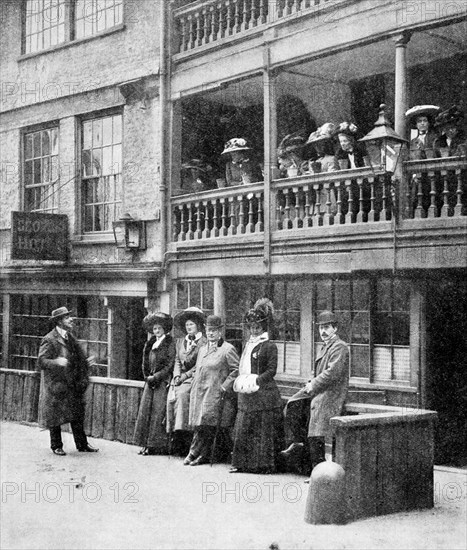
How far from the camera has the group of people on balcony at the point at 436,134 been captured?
1001 cm

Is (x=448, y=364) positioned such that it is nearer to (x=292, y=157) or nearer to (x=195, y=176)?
(x=292, y=157)

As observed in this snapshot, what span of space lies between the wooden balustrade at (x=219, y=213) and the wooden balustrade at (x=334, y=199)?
0.48 m

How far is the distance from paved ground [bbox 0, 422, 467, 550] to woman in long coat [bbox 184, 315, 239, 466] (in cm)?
31

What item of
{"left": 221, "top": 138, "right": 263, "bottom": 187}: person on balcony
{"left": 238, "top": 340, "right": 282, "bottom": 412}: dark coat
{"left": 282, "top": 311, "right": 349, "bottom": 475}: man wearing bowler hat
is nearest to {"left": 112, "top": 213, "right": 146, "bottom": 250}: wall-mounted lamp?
{"left": 221, "top": 138, "right": 263, "bottom": 187}: person on balcony

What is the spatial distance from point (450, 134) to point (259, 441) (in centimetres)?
421

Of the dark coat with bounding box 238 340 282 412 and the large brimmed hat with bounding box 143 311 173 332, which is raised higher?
the large brimmed hat with bounding box 143 311 173 332

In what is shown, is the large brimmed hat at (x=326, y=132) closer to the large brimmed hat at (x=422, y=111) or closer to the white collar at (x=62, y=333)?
the large brimmed hat at (x=422, y=111)

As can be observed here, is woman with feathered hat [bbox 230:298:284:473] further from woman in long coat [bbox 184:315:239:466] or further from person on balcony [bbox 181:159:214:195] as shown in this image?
person on balcony [bbox 181:159:214:195]

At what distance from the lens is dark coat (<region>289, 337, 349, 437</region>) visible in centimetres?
895

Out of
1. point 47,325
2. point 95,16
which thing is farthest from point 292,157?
point 47,325

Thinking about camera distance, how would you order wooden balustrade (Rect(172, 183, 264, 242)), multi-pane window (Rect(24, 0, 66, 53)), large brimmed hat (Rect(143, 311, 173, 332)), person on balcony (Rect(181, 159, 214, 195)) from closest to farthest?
large brimmed hat (Rect(143, 311, 173, 332)) → wooden balustrade (Rect(172, 183, 264, 242)) → person on balcony (Rect(181, 159, 214, 195)) → multi-pane window (Rect(24, 0, 66, 53))

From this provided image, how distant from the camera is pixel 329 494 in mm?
7172

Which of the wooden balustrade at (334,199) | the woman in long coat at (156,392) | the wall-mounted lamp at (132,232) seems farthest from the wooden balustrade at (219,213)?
the woman in long coat at (156,392)

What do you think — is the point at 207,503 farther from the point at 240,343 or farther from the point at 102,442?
the point at 240,343
